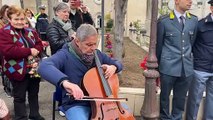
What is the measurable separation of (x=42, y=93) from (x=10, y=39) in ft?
7.62

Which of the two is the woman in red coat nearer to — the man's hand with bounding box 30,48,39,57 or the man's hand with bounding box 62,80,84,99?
the man's hand with bounding box 30,48,39,57

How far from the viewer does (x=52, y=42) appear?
436 centimetres

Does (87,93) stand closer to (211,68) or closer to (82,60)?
(82,60)

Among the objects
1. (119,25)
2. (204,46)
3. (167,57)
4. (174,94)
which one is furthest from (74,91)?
(119,25)

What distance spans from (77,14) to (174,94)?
217 cm

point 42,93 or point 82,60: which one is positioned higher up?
point 82,60

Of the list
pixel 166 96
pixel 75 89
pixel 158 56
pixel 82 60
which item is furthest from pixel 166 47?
pixel 75 89

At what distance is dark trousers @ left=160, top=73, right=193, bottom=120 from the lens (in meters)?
3.94

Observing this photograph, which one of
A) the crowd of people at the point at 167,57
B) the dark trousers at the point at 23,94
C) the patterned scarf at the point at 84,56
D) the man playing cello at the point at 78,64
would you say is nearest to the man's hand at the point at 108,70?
the man playing cello at the point at 78,64

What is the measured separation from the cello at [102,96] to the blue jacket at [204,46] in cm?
161

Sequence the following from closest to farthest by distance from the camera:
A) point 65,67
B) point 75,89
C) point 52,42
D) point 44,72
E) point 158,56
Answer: point 75,89 → point 44,72 → point 65,67 → point 158,56 → point 52,42

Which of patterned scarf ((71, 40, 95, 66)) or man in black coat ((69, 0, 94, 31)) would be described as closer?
patterned scarf ((71, 40, 95, 66))

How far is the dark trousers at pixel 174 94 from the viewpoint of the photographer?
12.9ft

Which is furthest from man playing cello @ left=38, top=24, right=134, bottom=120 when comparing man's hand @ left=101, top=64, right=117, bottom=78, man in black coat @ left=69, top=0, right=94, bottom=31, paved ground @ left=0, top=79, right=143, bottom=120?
man in black coat @ left=69, top=0, right=94, bottom=31
